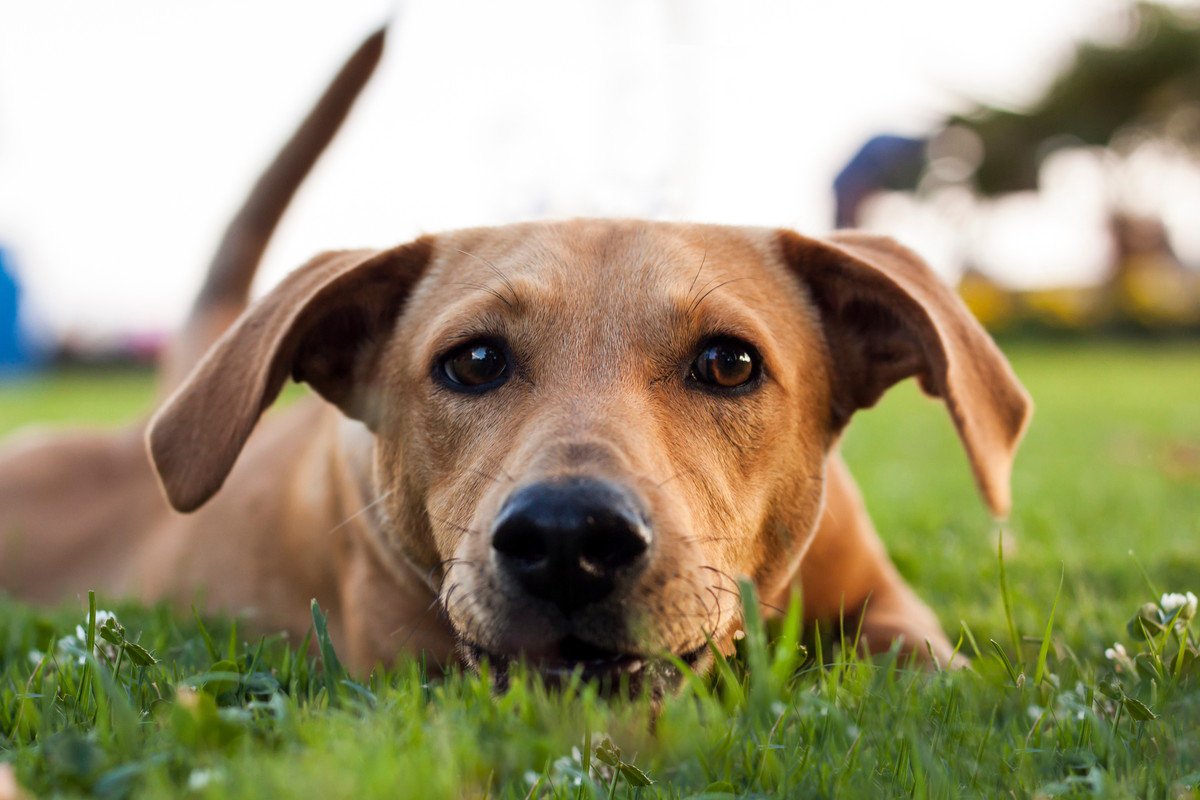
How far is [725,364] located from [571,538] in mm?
976

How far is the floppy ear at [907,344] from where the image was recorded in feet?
9.65

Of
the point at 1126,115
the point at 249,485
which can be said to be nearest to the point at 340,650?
the point at 249,485

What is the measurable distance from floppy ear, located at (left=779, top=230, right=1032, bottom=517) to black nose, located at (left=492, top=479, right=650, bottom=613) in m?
1.17

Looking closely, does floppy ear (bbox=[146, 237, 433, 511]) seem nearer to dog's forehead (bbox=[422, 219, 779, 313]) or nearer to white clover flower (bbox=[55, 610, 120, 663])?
dog's forehead (bbox=[422, 219, 779, 313])

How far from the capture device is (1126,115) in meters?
46.8

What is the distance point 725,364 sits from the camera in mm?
2930

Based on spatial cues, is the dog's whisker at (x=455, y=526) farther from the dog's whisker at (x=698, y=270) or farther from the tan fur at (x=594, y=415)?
the dog's whisker at (x=698, y=270)

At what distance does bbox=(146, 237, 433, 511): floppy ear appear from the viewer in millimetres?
2893

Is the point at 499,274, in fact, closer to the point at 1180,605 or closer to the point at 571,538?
the point at 571,538

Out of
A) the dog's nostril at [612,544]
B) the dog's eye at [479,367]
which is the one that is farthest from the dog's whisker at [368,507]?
the dog's nostril at [612,544]

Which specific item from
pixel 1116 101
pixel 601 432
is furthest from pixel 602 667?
pixel 1116 101

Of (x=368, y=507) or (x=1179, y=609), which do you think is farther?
(x=368, y=507)

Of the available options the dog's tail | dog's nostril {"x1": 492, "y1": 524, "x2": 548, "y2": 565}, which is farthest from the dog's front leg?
the dog's tail

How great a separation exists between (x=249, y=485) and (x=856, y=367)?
8.44ft
